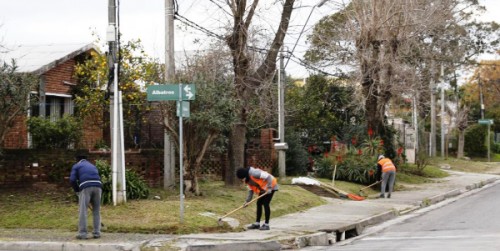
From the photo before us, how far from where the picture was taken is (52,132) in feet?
57.0

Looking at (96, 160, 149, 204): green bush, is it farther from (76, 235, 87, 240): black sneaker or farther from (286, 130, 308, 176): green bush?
(286, 130, 308, 176): green bush

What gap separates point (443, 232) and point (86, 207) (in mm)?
7025

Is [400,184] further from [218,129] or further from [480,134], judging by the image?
[480,134]

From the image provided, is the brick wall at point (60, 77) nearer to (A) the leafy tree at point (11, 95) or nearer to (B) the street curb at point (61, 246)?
(A) the leafy tree at point (11, 95)

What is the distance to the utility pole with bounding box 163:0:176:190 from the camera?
54.6 feet

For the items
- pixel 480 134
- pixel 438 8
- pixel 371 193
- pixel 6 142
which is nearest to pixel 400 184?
pixel 371 193

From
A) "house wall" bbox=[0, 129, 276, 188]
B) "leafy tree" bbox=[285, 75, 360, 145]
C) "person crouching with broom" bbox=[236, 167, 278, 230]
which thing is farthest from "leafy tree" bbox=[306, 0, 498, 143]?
"person crouching with broom" bbox=[236, 167, 278, 230]

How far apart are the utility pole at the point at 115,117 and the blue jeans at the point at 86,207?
2085 mm

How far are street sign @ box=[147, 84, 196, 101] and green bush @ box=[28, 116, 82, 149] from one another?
14.5ft

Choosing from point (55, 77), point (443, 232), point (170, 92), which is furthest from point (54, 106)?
point (443, 232)

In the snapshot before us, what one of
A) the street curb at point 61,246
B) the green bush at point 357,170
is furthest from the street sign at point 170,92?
the green bush at point 357,170

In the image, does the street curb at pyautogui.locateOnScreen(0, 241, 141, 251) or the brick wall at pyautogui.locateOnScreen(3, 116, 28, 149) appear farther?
the brick wall at pyautogui.locateOnScreen(3, 116, 28, 149)

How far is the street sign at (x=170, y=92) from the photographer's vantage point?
13562 mm

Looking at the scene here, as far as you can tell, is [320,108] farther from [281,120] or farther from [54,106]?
[54,106]
